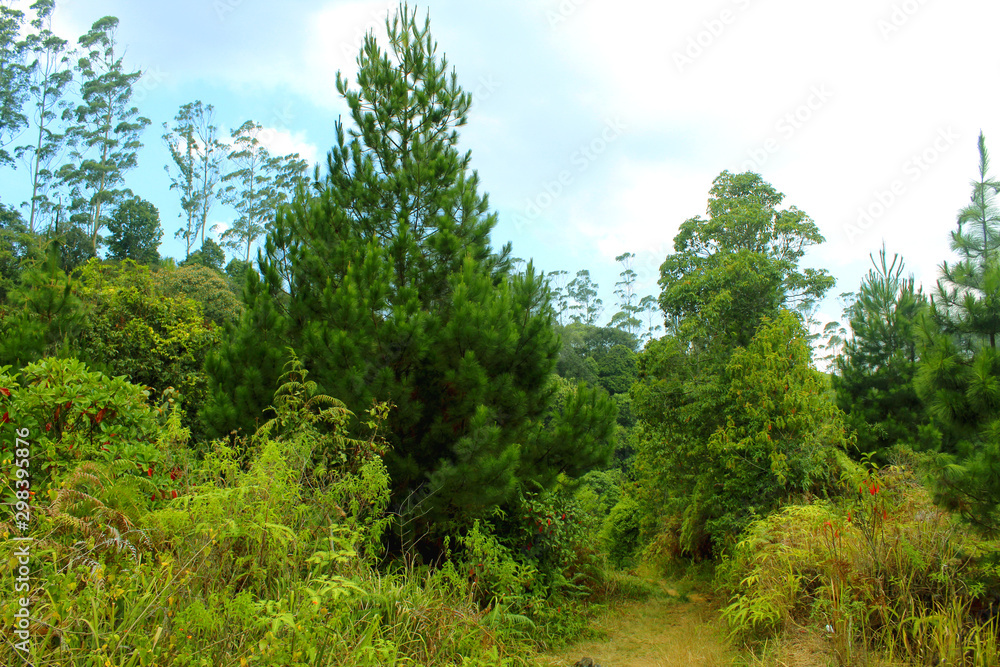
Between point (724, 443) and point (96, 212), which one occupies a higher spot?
point (96, 212)

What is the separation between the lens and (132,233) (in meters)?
29.9

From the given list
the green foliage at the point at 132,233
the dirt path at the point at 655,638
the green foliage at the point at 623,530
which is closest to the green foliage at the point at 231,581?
the dirt path at the point at 655,638

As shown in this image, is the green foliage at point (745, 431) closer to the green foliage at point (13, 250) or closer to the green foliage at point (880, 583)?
the green foliage at point (880, 583)

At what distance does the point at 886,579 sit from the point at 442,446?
4.22 metres

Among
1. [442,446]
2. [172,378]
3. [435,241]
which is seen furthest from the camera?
[172,378]

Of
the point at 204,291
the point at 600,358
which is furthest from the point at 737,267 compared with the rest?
the point at 600,358

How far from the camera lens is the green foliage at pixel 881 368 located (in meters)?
11.2

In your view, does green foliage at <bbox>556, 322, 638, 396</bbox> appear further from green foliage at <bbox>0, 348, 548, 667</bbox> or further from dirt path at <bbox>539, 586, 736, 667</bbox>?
green foliage at <bbox>0, 348, 548, 667</bbox>

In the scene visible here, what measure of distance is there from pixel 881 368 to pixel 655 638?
8524mm

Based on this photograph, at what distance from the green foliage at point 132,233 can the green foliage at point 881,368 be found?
30.8 meters

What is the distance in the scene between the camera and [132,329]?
1027 cm

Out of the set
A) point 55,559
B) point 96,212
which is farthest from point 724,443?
point 96,212

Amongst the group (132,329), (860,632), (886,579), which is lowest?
(860,632)

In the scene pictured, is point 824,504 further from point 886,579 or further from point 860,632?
point 860,632
